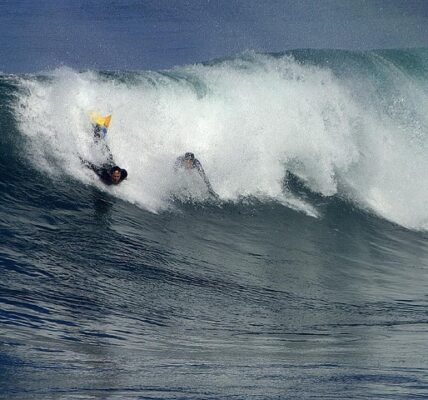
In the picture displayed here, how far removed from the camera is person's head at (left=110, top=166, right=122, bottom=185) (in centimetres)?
1242

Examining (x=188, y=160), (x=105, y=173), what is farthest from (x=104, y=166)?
(x=188, y=160)

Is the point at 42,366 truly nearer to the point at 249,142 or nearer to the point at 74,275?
the point at 74,275

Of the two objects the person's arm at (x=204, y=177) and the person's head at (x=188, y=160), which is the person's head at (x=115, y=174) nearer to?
the person's head at (x=188, y=160)

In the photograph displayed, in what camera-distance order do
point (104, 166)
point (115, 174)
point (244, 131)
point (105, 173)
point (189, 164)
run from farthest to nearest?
point (244, 131) < point (189, 164) < point (104, 166) < point (105, 173) < point (115, 174)

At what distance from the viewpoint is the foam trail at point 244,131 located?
13.5m

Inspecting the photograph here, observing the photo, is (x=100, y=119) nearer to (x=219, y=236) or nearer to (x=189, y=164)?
(x=189, y=164)

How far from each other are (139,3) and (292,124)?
76.9ft

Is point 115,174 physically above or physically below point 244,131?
below

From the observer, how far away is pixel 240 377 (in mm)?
5594

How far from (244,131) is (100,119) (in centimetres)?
375

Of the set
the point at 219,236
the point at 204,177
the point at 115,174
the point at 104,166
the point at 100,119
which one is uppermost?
the point at 100,119

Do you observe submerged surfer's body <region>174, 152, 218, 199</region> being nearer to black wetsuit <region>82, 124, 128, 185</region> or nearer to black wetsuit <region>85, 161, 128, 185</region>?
black wetsuit <region>82, 124, 128, 185</region>

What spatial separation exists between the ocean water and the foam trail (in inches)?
1.7

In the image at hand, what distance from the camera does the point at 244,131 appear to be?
16562mm
